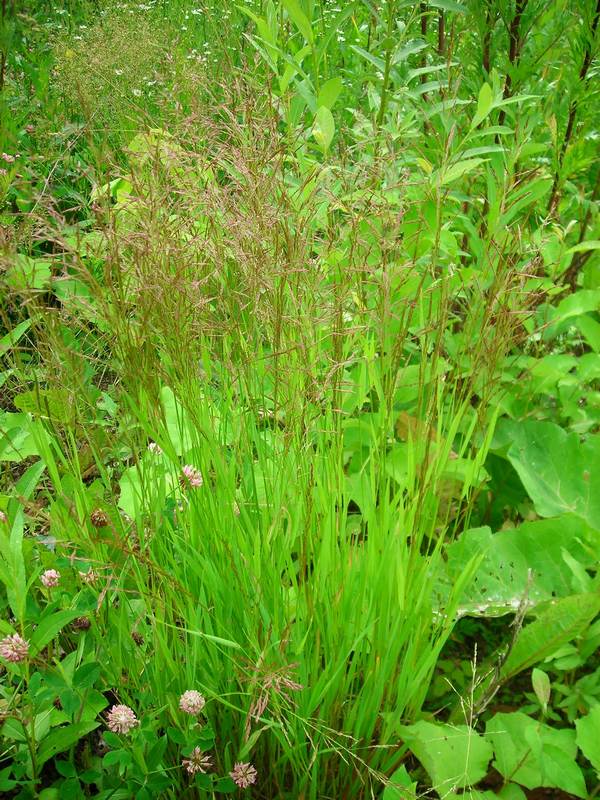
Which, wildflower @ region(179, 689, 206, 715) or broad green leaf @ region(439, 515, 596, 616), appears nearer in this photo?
wildflower @ region(179, 689, 206, 715)

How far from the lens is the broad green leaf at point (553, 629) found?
1342mm

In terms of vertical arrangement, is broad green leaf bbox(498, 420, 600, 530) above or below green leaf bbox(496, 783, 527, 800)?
above

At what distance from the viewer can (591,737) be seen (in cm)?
126

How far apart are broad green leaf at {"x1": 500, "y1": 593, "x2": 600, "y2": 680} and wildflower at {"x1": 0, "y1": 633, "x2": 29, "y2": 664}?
2.65 ft

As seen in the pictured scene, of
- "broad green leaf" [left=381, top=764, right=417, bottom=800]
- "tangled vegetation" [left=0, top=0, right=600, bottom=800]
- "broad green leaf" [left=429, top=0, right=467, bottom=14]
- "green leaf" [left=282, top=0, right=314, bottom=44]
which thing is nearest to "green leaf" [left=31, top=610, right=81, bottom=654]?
"tangled vegetation" [left=0, top=0, right=600, bottom=800]

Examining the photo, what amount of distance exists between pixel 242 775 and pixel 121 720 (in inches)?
8.2

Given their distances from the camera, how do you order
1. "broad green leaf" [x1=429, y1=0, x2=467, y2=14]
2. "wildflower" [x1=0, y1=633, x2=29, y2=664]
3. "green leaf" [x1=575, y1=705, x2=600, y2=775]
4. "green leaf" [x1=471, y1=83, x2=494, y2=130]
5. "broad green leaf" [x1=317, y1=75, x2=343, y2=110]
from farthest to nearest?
"broad green leaf" [x1=429, y1=0, x2=467, y2=14] < "broad green leaf" [x1=317, y1=75, x2=343, y2=110] < "green leaf" [x1=471, y1=83, x2=494, y2=130] < "green leaf" [x1=575, y1=705, x2=600, y2=775] < "wildflower" [x1=0, y1=633, x2=29, y2=664]

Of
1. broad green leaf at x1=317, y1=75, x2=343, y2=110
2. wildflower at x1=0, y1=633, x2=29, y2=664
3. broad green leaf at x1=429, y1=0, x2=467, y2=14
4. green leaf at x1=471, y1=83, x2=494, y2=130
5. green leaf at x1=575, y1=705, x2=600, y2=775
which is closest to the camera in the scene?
wildflower at x1=0, y1=633, x2=29, y2=664

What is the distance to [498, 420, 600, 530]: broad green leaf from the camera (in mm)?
1697

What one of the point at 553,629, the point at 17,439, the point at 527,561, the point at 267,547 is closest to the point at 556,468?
the point at 527,561

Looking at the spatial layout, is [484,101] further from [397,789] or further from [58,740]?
[58,740]

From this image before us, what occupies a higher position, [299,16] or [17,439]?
[299,16]

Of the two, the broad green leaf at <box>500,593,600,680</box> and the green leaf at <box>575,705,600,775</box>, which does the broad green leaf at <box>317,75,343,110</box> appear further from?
the green leaf at <box>575,705,600,775</box>

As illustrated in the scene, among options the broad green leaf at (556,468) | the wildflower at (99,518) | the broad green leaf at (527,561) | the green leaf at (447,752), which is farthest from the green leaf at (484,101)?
the green leaf at (447,752)
